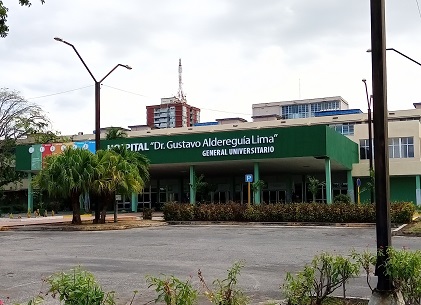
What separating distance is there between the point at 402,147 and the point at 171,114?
3158 inches

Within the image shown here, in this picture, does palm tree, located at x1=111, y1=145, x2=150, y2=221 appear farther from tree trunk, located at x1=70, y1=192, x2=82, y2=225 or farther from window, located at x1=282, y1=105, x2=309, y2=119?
window, located at x1=282, y1=105, x2=309, y2=119

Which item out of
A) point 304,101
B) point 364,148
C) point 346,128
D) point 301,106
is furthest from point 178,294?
point 301,106

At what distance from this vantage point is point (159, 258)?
14.1 metres

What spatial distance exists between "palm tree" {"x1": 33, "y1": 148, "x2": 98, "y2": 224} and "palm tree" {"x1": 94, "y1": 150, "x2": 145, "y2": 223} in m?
0.46

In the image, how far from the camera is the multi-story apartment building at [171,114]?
396 feet

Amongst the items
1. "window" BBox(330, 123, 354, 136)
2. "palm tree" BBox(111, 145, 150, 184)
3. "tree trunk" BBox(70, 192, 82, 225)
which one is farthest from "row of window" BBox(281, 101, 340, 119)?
"tree trunk" BBox(70, 192, 82, 225)

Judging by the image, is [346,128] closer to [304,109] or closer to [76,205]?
[76,205]

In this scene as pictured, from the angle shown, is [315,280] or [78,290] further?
[315,280]

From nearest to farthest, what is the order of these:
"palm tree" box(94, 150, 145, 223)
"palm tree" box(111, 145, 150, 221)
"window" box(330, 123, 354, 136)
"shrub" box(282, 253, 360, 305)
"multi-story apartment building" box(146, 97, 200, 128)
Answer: "shrub" box(282, 253, 360, 305) → "palm tree" box(94, 150, 145, 223) → "palm tree" box(111, 145, 150, 221) → "window" box(330, 123, 354, 136) → "multi-story apartment building" box(146, 97, 200, 128)

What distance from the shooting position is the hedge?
85.6 feet

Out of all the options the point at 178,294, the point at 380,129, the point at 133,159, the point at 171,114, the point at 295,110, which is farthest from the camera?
the point at 171,114

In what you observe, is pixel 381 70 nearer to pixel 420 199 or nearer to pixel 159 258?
pixel 159 258

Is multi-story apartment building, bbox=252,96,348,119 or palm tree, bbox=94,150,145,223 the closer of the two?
palm tree, bbox=94,150,145,223

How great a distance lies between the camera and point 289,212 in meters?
28.4
